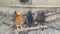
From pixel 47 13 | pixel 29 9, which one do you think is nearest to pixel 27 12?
pixel 29 9

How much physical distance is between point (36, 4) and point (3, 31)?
14.7 inches

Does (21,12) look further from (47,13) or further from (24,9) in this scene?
(47,13)

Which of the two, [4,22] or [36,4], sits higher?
[36,4]

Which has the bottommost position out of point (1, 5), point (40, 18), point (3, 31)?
point (3, 31)

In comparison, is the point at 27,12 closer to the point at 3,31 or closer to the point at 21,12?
the point at 21,12

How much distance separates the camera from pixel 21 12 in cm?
156

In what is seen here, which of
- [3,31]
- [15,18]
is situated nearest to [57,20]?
[15,18]

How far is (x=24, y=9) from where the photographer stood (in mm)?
1568

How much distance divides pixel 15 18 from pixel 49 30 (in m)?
0.31

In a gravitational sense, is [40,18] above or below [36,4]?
below

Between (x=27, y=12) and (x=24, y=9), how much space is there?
0.04 meters

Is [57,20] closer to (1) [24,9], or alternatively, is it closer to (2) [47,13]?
(2) [47,13]

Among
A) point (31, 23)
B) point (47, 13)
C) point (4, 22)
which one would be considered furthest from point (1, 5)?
point (47, 13)

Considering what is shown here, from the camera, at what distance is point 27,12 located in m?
1.56
